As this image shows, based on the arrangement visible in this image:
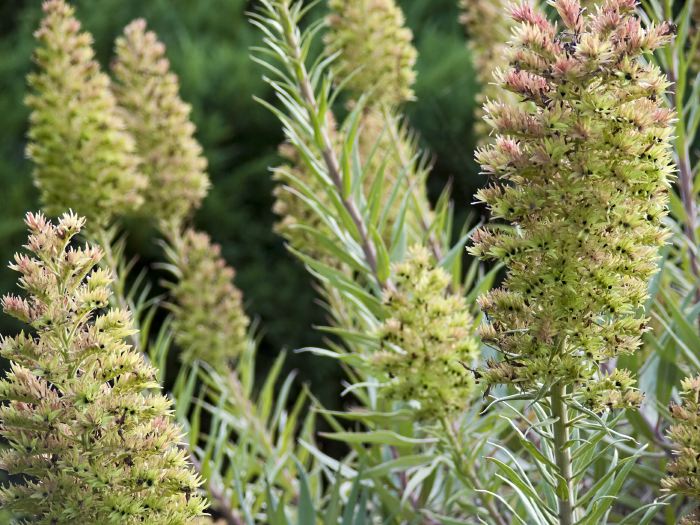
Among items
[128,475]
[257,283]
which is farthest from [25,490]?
[257,283]

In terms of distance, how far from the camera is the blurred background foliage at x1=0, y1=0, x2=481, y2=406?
4.57 metres

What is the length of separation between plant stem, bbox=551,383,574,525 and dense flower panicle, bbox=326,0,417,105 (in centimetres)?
100

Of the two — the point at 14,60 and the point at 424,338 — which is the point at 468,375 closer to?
the point at 424,338

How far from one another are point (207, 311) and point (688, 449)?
133 cm

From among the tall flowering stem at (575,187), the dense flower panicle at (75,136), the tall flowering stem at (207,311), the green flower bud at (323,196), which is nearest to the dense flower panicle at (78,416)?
the tall flowering stem at (575,187)

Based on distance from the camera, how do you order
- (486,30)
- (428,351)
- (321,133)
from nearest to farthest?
(428,351), (321,133), (486,30)

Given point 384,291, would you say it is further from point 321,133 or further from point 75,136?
point 75,136

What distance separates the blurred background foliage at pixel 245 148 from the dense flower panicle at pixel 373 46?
7.70ft

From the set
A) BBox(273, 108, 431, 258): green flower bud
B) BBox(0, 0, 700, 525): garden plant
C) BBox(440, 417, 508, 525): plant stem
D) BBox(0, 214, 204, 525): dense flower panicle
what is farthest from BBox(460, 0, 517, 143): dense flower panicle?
BBox(0, 214, 204, 525): dense flower panicle

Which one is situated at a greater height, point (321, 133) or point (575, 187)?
point (321, 133)

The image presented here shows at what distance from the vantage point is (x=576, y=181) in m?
0.84

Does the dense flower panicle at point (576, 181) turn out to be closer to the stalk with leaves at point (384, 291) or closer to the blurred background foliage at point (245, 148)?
the stalk with leaves at point (384, 291)

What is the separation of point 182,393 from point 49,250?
0.95 metres

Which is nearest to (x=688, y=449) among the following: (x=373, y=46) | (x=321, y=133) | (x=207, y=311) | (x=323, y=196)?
(x=321, y=133)
